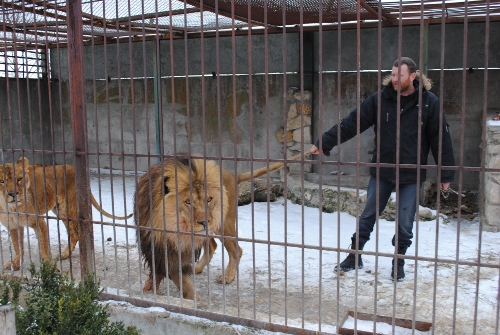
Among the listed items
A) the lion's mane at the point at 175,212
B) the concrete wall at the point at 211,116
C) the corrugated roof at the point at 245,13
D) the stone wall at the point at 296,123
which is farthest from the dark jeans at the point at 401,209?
the concrete wall at the point at 211,116

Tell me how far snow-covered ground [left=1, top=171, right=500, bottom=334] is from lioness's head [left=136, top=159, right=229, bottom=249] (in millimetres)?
241

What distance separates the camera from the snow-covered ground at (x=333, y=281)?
292 cm

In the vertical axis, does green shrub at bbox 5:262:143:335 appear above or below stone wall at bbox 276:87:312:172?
below

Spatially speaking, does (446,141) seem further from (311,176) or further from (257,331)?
(311,176)

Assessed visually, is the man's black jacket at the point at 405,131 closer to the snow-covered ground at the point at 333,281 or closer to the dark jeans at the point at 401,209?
the dark jeans at the point at 401,209

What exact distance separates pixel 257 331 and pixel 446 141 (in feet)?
6.20

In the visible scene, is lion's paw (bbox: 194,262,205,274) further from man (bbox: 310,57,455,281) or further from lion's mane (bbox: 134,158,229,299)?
man (bbox: 310,57,455,281)

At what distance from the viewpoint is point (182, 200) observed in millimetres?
3547

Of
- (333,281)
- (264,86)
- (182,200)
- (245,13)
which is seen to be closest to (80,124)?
(182,200)

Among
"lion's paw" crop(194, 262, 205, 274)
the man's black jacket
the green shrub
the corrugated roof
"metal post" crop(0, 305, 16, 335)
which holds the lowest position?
"lion's paw" crop(194, 262, 205, 274)

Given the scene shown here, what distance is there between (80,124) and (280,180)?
4907mm

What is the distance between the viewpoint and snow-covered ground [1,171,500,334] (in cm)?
292

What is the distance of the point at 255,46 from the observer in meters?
8.75

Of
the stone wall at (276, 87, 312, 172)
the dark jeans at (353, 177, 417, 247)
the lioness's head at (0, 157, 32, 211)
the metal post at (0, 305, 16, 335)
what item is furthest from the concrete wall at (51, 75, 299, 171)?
the metal post at (0, 305, 16, 335)
